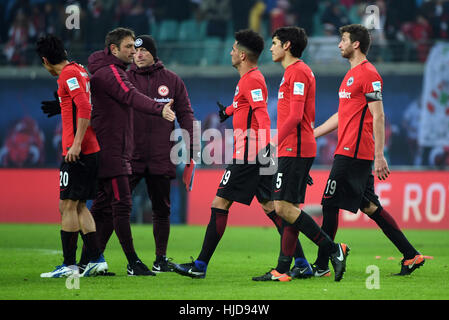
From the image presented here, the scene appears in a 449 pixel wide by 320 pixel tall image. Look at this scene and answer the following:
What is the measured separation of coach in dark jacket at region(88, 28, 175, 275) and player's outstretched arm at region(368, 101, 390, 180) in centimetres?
194

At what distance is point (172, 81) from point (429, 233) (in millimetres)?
7770

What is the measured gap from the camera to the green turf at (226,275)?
5906mm

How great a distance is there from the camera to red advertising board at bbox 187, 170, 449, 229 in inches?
589

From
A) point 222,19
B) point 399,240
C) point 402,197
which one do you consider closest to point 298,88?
point 399,240

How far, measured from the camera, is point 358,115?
282 inches

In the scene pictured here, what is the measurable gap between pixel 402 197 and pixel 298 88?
909cm

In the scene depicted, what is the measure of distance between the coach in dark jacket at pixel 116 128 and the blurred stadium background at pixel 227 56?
927 cm

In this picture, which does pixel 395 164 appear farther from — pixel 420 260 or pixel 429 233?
pixel 420 260

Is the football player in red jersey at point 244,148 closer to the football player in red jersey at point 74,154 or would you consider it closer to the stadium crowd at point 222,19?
the football player in red jersey at point 74,154

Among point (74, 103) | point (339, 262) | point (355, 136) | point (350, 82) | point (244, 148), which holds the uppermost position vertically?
point (350, 82)

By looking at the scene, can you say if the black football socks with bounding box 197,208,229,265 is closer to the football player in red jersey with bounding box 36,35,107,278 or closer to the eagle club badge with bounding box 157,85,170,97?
the football player in red jersey with bounding box 36,35,107,278

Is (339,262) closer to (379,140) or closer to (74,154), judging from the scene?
(379,140)

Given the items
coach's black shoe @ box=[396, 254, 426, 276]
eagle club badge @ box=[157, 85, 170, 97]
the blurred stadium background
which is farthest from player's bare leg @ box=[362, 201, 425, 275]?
the blurred stadium background

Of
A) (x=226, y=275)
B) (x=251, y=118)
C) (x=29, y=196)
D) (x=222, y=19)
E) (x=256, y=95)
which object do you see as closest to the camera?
(x=256, y=95)
